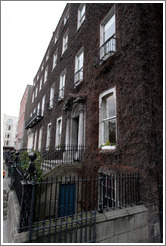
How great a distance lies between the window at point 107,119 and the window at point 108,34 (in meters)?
1.90

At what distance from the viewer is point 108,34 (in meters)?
7.64

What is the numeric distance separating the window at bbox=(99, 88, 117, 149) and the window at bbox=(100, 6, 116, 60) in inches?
74.8

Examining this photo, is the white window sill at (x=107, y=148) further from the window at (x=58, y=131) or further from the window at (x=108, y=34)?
the window at (x=58, y=131)

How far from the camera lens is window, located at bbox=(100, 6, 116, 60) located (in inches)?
267

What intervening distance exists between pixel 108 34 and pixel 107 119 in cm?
461

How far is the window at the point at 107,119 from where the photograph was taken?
6276mm

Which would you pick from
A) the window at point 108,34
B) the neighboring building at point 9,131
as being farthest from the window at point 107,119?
the neighboring building at point 9,131

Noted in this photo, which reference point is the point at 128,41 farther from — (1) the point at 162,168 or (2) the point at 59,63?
(2) the point at 59,63

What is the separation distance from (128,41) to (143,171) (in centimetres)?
497

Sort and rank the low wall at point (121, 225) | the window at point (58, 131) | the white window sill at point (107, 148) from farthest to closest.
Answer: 1. the window at point (58, 131)
2. the white window sill at point (107, 148)
3. the low wall at point (121, 225)

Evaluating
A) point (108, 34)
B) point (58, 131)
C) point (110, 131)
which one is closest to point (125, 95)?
point (110, 131)

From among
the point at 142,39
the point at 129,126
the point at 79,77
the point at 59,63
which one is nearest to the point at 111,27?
the point at 142,39

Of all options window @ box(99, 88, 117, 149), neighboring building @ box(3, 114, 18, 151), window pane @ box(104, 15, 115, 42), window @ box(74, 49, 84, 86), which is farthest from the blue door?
neighboring building @ box(3, 114, 18, 151)

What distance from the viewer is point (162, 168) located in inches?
194
